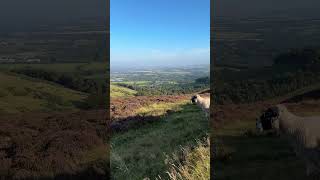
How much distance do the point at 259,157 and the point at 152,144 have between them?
5363mm

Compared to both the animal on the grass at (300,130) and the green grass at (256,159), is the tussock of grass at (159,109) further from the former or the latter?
the animal on the grass at (300,130)

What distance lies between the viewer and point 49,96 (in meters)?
11.5

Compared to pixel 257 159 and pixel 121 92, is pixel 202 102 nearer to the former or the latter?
pixel 121 92

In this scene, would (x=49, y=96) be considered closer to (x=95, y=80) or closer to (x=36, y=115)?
(x=36, y=115)

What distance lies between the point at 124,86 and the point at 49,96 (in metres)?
20.3

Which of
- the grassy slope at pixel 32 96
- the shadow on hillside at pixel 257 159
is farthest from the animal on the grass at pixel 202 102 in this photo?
the shadow on hillside at pixel 257 159

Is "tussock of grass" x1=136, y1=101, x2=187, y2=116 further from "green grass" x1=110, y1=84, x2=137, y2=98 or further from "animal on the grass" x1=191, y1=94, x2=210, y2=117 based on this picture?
"green grass" x1=110, y1=84, x2=137, y2=98

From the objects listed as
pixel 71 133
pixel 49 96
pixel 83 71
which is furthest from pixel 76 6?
pixel 71 133

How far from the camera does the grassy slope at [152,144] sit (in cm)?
1069

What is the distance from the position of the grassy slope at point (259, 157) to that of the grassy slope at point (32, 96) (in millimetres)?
4607

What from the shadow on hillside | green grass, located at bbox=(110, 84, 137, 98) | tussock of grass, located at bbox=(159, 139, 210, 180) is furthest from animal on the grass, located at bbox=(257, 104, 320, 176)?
green grass, located at bbox=(110, 84, 137, 98)

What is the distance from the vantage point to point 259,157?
928 centimetres

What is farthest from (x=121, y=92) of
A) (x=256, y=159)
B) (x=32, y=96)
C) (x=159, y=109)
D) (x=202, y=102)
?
(x=256, y=159)

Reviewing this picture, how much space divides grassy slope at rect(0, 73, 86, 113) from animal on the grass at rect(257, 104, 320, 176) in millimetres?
5636
